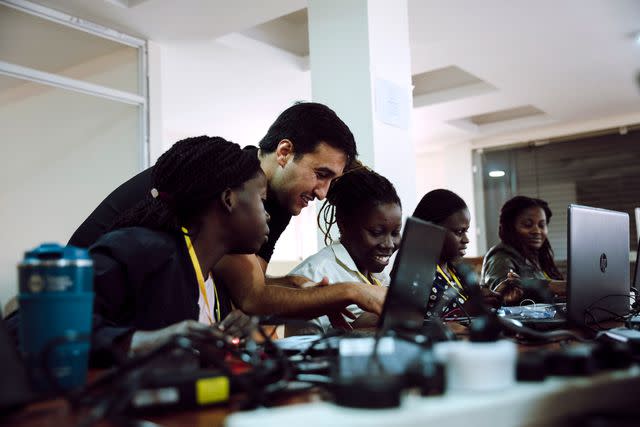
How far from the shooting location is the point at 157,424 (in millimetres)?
572

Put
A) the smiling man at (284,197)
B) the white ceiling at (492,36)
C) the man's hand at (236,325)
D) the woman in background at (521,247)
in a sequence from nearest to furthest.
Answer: the man's hand at (236,325), the smiling man at (284,197), the woman in background at (521,247), the white ceiling at (492,36)

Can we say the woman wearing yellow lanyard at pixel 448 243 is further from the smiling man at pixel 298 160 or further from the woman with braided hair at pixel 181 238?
the woman with braided hair at pixel 181 238

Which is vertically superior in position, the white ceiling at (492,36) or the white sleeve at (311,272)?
the white ceiling at (492,36)

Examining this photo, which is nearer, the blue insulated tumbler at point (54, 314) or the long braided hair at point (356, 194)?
the blue insulated tumbler at point (54, 314)

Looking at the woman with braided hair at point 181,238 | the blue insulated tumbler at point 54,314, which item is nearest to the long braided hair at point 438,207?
the woman with braided hair at point 181,238

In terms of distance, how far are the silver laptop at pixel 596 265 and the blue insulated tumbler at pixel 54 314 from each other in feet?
3.45

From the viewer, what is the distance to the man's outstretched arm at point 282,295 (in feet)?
4.76

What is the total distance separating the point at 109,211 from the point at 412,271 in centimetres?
81

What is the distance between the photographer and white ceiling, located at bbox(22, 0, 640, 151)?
13.5 ft

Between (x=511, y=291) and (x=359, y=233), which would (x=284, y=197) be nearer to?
(x=359, y=233)

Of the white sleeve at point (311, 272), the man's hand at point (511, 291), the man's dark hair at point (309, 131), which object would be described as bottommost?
the man's hand at point (511, 291)

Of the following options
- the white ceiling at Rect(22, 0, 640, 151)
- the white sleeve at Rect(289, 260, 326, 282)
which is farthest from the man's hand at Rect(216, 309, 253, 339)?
the white ceiling at Rect(22, 0, 640, 151)

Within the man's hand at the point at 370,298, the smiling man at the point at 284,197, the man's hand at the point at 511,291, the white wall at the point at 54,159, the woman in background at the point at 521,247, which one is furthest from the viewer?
the white wall at the point at 54,159

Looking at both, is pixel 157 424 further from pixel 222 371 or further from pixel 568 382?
pixel 568 382
